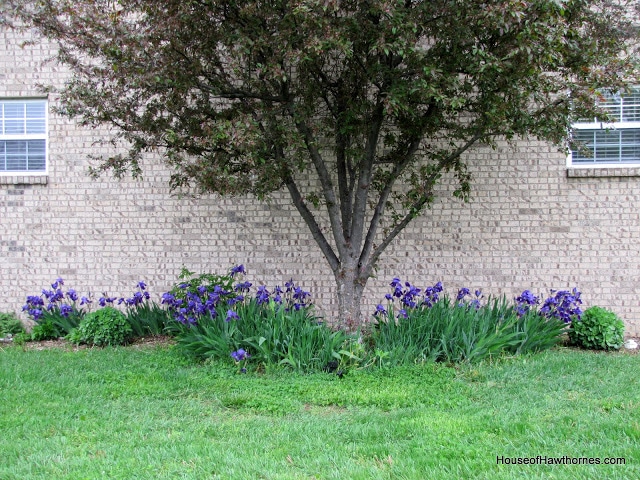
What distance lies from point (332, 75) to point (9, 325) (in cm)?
558

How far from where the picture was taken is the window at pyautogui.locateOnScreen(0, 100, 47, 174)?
8.44 metres

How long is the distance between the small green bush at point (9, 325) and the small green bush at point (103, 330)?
1.33 meters

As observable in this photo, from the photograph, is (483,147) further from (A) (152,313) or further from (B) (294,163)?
(A) (152,313)

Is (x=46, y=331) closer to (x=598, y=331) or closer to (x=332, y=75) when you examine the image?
(x=332, y=75)

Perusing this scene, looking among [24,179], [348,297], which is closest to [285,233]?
[348,297]

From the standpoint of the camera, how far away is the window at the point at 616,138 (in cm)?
775

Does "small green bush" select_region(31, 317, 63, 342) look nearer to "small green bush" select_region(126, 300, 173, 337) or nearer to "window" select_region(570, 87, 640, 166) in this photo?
"small green bush" select_region(126, 300, 173, 337)

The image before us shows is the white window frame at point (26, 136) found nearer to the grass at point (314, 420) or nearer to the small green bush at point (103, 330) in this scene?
the small green bush at point (103, 330)

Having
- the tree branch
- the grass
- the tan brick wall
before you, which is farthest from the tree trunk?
the tan brick wall

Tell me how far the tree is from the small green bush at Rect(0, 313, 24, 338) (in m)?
3.46

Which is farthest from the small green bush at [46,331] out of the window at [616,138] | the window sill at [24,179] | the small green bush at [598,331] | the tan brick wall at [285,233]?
the window at [616,138]

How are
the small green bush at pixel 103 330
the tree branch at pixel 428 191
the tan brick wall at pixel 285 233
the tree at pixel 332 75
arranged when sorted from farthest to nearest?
the tan brick wall at pixel 285 233, the small green bush at pixel 103 330, the tree branch at pixel 428 191, the tree at pixel 332 75

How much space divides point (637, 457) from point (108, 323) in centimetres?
575

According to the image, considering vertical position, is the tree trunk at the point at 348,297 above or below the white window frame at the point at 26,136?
below
